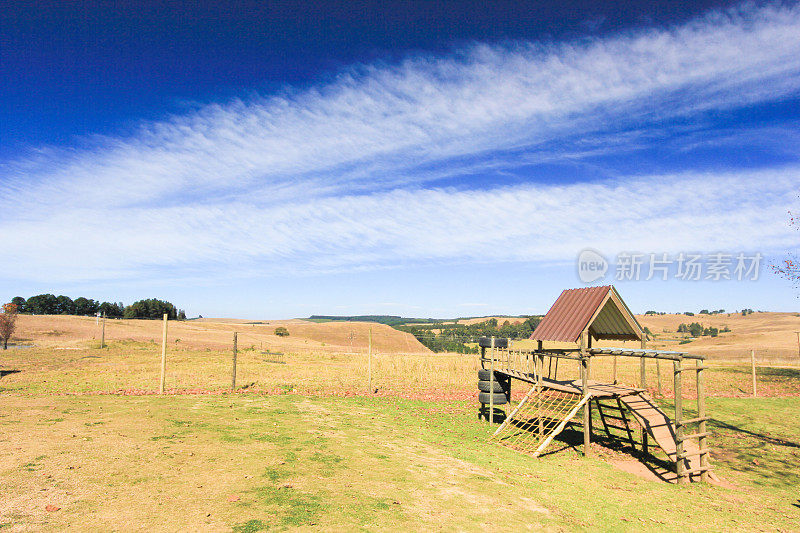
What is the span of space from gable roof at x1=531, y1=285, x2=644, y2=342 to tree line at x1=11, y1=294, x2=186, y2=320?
11666 cm

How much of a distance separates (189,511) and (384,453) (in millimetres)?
5793

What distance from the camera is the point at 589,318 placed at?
1441 cm

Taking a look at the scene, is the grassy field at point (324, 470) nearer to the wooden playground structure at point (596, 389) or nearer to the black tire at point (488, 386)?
the wooden playground structure at point (596, 389)

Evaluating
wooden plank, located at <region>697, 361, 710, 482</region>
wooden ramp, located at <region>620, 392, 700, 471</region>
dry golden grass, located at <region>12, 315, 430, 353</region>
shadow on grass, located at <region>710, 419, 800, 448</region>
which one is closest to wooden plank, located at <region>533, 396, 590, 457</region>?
wooden ramp, located at <region>620, 392, 700, 471</region>

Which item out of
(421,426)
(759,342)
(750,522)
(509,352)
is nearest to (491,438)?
(421,426)

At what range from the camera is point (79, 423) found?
11.9 metres

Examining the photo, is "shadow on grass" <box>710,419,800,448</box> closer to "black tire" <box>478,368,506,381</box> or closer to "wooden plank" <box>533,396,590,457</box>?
"wooden plank" <box>533,396,590,457</box>

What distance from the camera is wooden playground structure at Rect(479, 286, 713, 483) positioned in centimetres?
1203

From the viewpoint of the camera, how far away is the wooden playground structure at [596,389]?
1203 centimetres

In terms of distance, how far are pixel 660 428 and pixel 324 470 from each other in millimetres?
10131

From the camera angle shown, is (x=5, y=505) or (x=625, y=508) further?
(x=625, y=508)

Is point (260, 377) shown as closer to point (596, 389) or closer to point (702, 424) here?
point (596, 389)

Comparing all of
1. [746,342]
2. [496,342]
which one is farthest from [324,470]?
[746,342]

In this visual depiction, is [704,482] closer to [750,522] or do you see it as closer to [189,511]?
[750,522]
